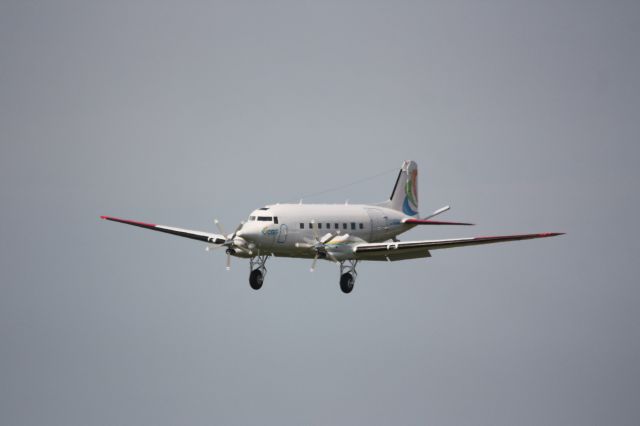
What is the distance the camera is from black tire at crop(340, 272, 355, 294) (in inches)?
2788

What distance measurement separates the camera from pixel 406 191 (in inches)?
3187

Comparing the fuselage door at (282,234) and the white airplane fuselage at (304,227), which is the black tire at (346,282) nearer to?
the white airplane fuselage at (304,227)

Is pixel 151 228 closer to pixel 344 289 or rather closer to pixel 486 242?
pixel 344 289

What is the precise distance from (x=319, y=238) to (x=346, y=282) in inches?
135

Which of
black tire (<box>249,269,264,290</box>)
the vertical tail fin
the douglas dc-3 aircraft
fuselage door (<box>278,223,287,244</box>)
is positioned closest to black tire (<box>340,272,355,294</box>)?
the douglas dc-3 aircraft

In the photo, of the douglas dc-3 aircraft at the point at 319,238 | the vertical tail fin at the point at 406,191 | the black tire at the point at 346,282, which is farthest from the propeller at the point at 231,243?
the vertical tail fin at the point at 406,191

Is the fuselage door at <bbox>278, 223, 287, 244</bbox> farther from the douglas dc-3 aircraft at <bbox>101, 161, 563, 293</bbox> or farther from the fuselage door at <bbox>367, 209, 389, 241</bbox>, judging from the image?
the fuselage door at <bbox>367, 209, 389, 241</bbox>

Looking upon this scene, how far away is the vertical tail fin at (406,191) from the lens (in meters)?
79.9

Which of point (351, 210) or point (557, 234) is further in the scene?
point (351, 210)

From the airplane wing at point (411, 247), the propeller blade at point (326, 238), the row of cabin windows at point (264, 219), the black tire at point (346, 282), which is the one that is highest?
the row of cabin windows at point (264, 219)

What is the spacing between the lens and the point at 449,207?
77625 millimetres

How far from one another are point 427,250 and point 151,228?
62.1 feet

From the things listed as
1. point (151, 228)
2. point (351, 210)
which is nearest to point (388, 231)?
point (351, 210)

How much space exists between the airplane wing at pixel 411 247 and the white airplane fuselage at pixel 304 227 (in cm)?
135
